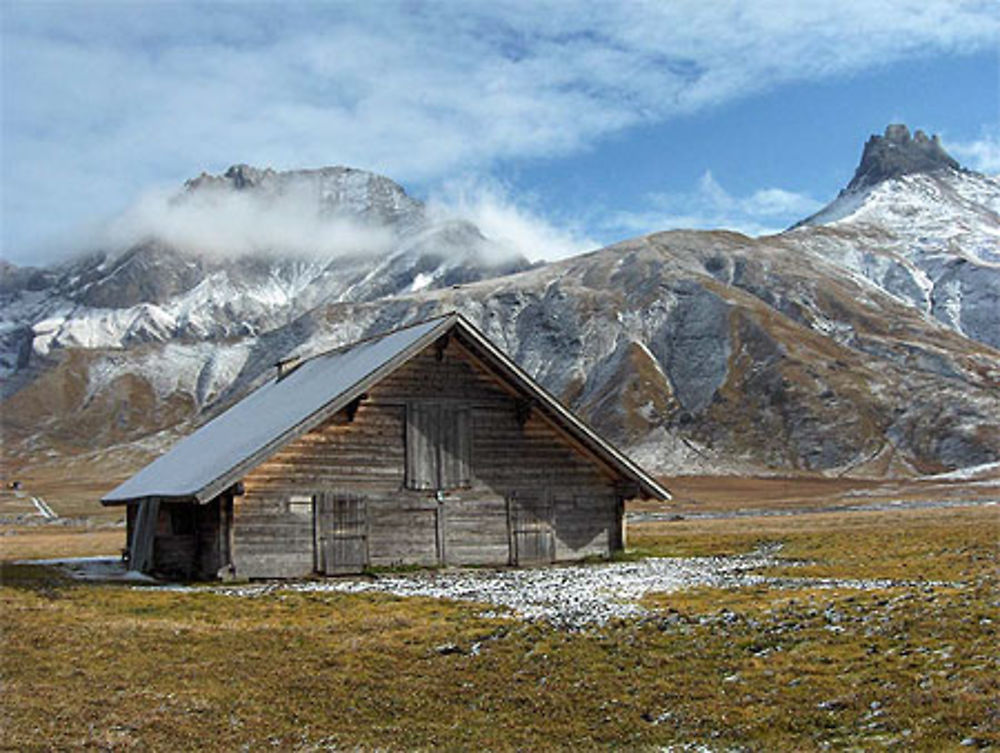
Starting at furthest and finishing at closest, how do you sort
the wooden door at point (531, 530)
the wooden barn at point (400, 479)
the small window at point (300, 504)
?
the wooden door at point (531, 530), the small window at point (300, 504), the wooden barn at point (400, 479)

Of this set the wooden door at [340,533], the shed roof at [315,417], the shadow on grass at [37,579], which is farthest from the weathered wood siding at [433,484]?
the shadow on grass at [37,579]

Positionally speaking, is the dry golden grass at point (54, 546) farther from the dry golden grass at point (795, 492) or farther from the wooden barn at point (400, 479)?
the dry golden grass at point (795, 492)

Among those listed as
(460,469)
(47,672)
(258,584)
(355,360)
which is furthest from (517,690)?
(355,360)

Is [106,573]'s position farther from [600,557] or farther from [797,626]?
[797,626]

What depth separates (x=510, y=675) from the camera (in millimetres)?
16312

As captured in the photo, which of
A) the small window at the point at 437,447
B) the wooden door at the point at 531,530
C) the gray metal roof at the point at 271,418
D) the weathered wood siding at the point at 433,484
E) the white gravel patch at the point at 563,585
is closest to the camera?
the white gravel patch at the point at 563,585

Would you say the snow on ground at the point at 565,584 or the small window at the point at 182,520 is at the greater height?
the small window at the point at 182,520

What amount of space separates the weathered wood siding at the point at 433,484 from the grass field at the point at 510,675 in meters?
6.41

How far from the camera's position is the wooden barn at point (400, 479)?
103ft

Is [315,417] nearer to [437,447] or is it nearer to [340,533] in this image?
[340,533]

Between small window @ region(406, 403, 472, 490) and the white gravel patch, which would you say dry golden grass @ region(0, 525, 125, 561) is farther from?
the white gravel patch

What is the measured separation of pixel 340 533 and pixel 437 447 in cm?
403

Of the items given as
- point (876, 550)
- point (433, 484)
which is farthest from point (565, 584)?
point (876, 550)

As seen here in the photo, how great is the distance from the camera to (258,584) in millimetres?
30359
